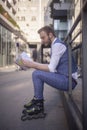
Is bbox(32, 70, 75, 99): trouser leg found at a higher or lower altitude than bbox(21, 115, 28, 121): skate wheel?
higher

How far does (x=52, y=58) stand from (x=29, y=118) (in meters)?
0.88

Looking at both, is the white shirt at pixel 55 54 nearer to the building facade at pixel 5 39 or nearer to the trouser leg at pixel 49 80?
the trouser leg at pixel 49 80

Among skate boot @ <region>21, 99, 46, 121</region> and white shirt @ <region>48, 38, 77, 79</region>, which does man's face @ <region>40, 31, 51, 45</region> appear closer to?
white shirt @ <region>48, 38, 77, 79</region>

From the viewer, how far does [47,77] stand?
195 inches

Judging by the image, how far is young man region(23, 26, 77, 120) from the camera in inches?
191

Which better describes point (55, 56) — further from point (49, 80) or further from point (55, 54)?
point (49, 80)

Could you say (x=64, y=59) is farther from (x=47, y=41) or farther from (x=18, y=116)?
(x=18, y=116)

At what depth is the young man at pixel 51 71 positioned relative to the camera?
4863mm

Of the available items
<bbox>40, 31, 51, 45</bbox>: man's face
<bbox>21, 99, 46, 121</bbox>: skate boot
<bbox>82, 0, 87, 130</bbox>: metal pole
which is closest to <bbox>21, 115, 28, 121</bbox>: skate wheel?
<bbox>21, 99, 46, 121</bbox>: skate boot

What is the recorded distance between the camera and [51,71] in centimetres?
489

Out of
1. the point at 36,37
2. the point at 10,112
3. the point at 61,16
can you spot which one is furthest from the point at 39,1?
the point at 10,112

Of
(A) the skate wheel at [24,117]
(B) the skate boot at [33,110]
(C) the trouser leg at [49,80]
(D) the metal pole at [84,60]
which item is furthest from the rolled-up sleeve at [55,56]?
(D) the metal pole at [84,60]

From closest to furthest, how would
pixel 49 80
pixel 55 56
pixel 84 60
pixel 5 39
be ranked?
1. pixel 84 60
2. pixel 55 56
3. pixel 49 80
4. pixel 5 39

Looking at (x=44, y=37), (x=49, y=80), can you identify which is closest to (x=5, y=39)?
(x=44, y=37)
